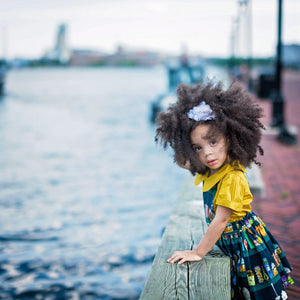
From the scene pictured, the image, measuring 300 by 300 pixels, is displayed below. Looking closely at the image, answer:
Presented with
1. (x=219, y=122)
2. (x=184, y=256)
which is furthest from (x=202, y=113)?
(x=184, y=256)

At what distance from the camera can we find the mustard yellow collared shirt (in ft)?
6.41

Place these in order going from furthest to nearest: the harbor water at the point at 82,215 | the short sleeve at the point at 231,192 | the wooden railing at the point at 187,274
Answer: the harbor water at the point at 82,215, the short sleeve at the point at 231,192, the wooden railing at the point at 187,274

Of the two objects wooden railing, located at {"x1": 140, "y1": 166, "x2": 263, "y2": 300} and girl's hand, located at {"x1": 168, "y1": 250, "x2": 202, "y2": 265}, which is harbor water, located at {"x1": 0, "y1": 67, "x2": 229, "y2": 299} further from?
girl's hand, located at {"x1": 168, "y1": 250, "x2": 202, "y2": 265}

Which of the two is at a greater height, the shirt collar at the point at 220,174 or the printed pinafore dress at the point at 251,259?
the shirt collar at the point at 220,174

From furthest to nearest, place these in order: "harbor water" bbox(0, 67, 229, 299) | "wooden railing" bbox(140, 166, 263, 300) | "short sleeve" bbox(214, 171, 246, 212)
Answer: "harbor water" bbox(0, 67, 229, 299), "short sleeve" bbox(214, 171, 246, 212), "wooden railing" bbox(140, 166, 263, 300)

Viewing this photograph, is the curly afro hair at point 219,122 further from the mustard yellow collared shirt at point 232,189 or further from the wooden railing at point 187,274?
the wooden railing at point 187,274

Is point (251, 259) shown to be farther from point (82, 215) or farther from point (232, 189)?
point (82, 215)

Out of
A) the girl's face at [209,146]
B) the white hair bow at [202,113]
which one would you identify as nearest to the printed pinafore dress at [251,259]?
the girl's face at [209,146]

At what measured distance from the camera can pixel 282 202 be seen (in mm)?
4949

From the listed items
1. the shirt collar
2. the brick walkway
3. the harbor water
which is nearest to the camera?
the shirt collar

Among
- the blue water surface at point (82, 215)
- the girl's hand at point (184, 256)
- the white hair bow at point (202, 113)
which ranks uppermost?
the white hair bow at point (202, 113)

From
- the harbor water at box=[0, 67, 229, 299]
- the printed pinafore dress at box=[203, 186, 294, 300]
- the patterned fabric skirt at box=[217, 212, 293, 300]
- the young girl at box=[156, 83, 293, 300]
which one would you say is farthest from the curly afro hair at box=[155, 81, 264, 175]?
the harbor water at box=[0, 67, 229, 299]

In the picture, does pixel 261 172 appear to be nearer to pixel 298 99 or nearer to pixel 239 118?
pixel 239 118

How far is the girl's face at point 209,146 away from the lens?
2027 mm
